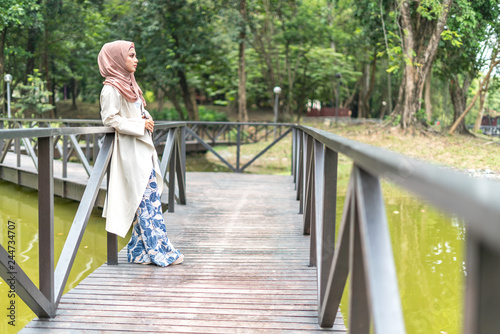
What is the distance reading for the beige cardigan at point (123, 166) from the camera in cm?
324

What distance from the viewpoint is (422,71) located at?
51.0 ft

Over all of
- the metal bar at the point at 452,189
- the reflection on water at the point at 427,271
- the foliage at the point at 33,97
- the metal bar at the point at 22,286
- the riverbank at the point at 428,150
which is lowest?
the reflection on water at the point at 427,271

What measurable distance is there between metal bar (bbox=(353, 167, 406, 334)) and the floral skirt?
234 centimetres

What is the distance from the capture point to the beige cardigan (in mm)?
3242

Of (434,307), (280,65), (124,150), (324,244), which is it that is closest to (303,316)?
(324,244)

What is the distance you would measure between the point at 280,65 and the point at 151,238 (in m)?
24.2

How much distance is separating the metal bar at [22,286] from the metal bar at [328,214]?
4.40 feet

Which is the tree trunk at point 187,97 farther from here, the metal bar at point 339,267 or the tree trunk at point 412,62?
the metal bar at point 339,267

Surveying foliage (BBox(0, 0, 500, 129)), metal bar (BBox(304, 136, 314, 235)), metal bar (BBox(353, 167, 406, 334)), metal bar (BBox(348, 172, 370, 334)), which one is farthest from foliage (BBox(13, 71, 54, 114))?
metal bar (BBox(353, 167, 406, 334))

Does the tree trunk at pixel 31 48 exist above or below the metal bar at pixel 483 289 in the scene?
above

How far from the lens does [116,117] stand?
127 inches

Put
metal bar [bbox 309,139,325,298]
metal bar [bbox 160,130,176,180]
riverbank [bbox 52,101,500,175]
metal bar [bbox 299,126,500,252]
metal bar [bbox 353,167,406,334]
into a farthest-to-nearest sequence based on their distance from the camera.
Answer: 1. riverbank [bbox 52,101,500,175]
2. metal bar [bbox 160,130,176,180]
3. metal bar [bbox 309,139,325,298]
4. metal bar [bbox 353,167,406,334]
5. metal bar [bbox 299,126,500,252]

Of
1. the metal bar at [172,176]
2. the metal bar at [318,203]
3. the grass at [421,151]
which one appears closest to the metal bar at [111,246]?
the metal bar at [318,203]

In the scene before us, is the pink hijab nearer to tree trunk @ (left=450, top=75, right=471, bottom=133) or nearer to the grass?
the grass
